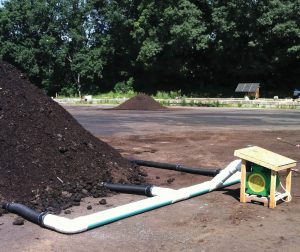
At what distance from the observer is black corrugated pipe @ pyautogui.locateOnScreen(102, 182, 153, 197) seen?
6099 millimetres

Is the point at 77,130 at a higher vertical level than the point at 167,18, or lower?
lower

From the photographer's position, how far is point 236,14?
126ft

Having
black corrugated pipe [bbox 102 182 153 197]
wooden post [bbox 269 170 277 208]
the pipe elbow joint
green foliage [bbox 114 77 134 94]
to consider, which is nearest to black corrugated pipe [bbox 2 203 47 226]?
the pipe elbow joint

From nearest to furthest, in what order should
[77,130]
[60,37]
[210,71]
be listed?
[77,130] → [210,71] → [60,37]

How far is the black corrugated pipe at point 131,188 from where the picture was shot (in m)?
6.10

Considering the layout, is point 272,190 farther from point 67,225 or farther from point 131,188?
point 67,225

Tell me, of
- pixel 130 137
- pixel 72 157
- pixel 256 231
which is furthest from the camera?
pixel 130 137

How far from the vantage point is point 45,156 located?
6453 mm

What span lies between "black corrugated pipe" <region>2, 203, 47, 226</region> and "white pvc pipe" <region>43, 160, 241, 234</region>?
0.35ft

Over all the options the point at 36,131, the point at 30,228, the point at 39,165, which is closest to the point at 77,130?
the point at 36,131

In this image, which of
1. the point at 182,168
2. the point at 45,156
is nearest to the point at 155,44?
the point at 182,168

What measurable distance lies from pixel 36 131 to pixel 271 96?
3437 cm

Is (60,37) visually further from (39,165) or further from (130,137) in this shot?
(39,165)

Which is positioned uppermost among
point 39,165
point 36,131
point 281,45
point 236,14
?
point 236,14
